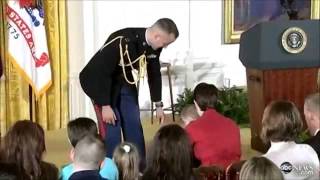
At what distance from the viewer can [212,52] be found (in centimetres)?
809

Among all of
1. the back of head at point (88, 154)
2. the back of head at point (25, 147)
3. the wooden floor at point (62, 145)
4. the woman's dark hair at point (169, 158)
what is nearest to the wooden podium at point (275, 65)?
the wooden floor at point (62, 145)

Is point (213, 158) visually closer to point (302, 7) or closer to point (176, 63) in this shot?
point (176, 63)

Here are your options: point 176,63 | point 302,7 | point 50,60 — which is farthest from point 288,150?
point 302,7

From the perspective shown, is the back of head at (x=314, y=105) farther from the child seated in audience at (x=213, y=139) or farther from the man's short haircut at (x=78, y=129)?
the man's short haircut at (x=78, y=129)

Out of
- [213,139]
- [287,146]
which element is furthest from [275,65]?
[287,146]

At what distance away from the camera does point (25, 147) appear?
2.73m

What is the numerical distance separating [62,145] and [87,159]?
3.41 meters

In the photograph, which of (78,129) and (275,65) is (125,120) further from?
(275,65)

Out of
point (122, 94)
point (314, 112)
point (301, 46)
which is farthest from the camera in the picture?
point (301, 46)

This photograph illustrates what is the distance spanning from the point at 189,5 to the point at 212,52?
0.73 m

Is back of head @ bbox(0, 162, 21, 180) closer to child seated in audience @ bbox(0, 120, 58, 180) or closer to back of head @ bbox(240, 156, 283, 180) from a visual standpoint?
child seated in audience @ bbox(0, 120, 58, 180)

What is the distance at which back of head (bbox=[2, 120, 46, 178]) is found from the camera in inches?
107

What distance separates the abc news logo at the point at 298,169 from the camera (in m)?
2.81

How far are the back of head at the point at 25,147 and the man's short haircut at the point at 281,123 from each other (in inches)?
43.6
